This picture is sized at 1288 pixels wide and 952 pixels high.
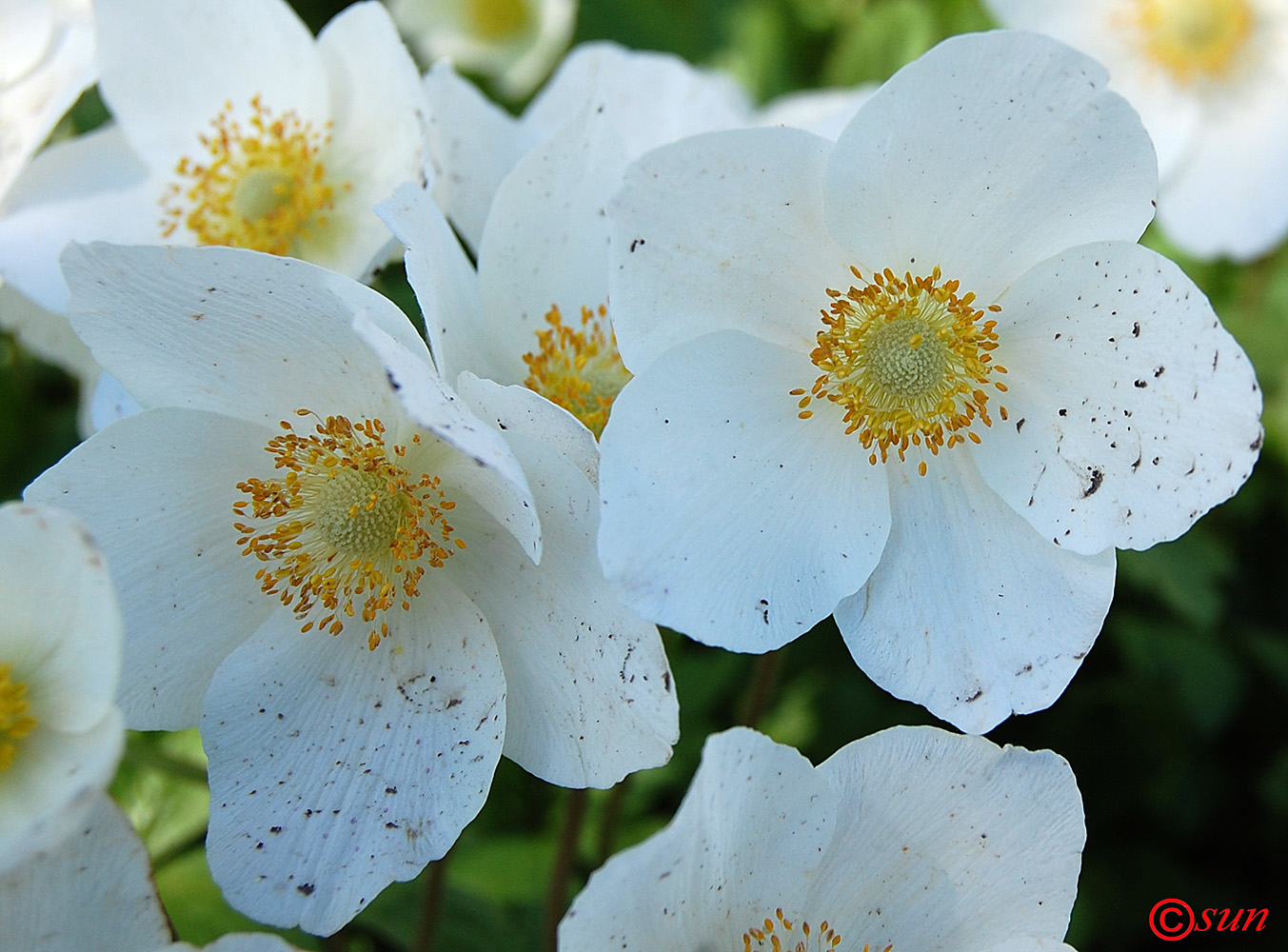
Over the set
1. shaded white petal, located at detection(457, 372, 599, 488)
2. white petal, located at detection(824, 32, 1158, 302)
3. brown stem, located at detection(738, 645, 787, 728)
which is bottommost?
brown stem, located at detection(738, 645, 787, 728)

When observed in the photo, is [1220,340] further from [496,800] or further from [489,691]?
[496,800]

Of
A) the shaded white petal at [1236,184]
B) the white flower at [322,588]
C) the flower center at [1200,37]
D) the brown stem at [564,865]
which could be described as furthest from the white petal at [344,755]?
the flower center at [1200,37]

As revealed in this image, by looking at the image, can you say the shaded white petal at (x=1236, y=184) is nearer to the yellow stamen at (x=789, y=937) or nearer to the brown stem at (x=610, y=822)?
the brown stem at (x=610, y=822)

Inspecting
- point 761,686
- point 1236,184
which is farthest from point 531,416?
point 1236,184

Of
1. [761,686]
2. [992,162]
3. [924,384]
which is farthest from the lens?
[761,686]

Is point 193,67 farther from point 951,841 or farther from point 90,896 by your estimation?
point 951,841

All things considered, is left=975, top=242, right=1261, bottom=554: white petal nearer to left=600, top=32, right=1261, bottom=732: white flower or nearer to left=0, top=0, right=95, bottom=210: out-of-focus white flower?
left=600, top=32, right=1261, bottom=732: white flower

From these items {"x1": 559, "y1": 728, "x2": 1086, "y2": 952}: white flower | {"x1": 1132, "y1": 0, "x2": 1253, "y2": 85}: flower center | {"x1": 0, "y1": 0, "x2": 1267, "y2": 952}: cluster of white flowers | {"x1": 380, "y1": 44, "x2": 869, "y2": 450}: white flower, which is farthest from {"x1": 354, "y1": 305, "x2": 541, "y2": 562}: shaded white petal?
{"x1": 1132, "y1": 0, "x2": 1253, "y2": 85}: flower center
